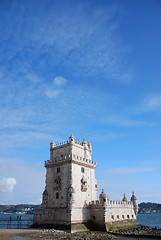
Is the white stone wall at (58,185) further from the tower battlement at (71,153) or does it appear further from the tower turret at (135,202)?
the tower turret at (135,202)

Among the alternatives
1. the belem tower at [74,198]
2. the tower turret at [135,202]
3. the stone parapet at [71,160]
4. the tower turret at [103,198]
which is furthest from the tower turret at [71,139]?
the tower turret at [135,202]

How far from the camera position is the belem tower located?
4816 centimetres

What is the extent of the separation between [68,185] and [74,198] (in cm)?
293

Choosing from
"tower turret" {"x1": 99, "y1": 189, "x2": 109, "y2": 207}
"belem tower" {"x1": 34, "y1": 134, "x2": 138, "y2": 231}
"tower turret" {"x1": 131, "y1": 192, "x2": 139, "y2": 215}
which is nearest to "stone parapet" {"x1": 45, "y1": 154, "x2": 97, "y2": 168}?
"belem tower" {"x1": 34, "y1": 134, "x2": 138, "y2": 231}

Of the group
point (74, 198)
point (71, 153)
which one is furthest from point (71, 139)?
point (74, 198)

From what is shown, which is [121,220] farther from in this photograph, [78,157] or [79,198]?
[78,157]

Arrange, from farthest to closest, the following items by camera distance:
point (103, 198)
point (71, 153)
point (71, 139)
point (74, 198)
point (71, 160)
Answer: point (71, 139) → point (71, 153) → point (71, 160) → point (103, 198) → point (74, 198)

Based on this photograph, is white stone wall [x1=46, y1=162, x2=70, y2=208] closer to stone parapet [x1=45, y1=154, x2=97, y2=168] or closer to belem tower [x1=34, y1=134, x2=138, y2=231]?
belem tower [x1=34, y1=134, x2=138, y2=231]

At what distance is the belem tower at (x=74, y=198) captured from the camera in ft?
158

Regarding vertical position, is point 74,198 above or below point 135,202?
above

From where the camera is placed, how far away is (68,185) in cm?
4959

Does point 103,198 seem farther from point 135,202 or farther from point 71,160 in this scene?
point 135,202

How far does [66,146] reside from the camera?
→ 54656 millimetres

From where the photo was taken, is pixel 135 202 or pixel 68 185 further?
pixel 135 202
